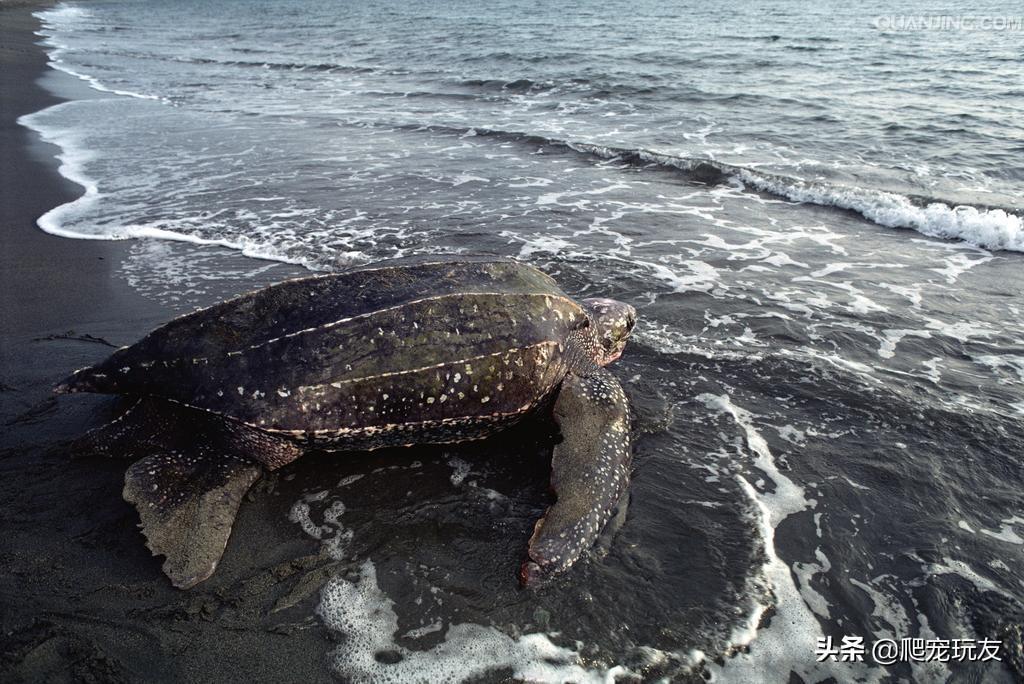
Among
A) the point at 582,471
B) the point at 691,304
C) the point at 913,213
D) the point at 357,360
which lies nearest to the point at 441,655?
the point at 582,471

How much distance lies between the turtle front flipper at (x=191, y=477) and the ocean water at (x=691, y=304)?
1.23 feet

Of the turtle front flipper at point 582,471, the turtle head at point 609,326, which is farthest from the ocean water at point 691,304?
the turtle head at point 609,326

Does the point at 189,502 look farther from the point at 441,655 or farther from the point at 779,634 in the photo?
the point at 779,634

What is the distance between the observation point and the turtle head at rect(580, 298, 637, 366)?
3977 mm

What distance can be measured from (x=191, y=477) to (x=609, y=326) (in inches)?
104

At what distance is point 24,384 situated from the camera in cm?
374

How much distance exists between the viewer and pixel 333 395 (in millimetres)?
2922

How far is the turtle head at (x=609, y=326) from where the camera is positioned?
398 centimetres

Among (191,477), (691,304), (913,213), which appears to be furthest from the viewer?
(913,213)

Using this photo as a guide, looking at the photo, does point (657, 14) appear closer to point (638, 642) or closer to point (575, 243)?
point (575, 243)

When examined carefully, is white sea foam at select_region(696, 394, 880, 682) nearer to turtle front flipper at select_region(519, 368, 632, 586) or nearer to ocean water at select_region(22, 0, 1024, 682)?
ocean water at select_region(22, 0, 1024, 682)

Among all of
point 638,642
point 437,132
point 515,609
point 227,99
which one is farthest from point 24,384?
point 227,99

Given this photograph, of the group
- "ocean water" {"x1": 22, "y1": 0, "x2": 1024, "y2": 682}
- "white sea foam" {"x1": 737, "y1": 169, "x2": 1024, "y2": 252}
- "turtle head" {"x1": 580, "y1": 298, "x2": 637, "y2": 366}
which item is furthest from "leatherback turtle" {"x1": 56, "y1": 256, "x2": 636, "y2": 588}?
"white sea foam" {"x1": 737, "y1": 169, "x2": 1024, "y2": 252}

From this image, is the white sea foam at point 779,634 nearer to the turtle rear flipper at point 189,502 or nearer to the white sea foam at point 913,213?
the turtle rear flipper at point 189,502
